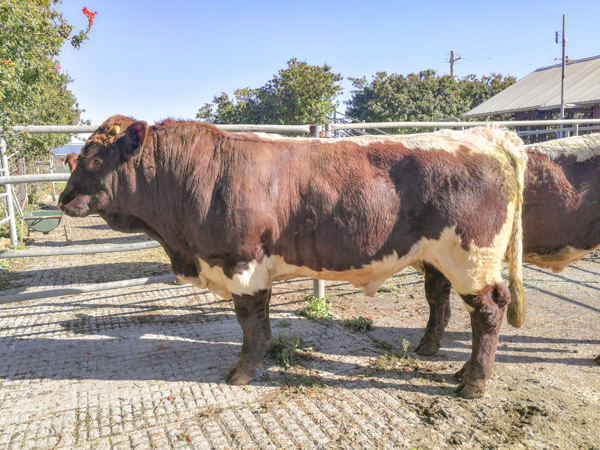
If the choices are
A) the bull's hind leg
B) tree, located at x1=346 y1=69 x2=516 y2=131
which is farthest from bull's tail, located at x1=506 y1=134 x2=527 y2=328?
tree, located at x1=346 y1=69 x2=516 y2=131

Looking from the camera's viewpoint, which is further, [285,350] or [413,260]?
[285,350]

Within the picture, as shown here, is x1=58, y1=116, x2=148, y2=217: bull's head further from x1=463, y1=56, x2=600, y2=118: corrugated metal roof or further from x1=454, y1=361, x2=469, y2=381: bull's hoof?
x1=463, y1=56, x2=600, y2=118: corrugated metal roof

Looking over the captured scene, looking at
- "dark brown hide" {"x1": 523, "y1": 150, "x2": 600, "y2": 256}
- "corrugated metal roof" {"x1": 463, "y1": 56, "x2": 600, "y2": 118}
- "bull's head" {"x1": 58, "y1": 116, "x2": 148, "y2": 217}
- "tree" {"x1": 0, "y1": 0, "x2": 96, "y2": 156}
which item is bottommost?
"dark brown hide" {"x1": 523, "y1": 150, "x2": 600, "y2": 256}

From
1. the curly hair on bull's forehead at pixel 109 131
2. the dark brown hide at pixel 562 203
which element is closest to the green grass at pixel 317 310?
the dark brown hide at pixel 562 203

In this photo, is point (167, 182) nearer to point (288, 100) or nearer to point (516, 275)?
point (516, 275)

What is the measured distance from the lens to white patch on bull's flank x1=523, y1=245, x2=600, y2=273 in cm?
366

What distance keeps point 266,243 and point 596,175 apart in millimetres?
2653

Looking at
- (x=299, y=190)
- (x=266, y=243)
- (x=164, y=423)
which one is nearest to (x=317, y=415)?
(x=164, y=423)

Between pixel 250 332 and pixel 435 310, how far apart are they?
1.70 m

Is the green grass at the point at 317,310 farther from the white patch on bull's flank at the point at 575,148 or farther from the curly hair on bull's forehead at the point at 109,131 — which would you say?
the curly hair on bull's forehead at the point at 109,131

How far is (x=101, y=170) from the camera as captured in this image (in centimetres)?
330

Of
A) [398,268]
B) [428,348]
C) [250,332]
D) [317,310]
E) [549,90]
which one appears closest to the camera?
[398,268]

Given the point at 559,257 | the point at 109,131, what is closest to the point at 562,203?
the point at 559,257

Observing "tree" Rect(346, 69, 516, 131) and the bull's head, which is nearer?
the bull's head
